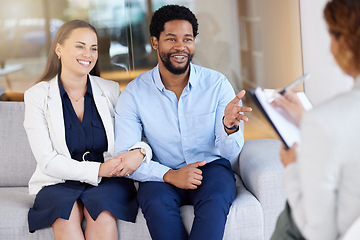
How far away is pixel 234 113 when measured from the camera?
215 centimetres

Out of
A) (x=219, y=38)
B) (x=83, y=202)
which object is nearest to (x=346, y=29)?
(x=83, y=202)

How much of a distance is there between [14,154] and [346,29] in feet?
7.24

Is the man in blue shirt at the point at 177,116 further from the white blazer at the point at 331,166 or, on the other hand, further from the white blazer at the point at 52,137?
the white blazer at the point at 331,166

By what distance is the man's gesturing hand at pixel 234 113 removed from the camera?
2.11 m

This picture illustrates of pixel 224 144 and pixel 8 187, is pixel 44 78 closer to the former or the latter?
pixel 8 187

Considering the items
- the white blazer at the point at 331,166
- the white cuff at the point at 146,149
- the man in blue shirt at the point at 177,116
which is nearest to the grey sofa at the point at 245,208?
the man in blue shirt at the point at 177,116

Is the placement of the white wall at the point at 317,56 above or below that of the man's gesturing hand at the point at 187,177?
above

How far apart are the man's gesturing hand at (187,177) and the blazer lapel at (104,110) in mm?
381

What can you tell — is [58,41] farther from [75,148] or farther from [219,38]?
[219,38]

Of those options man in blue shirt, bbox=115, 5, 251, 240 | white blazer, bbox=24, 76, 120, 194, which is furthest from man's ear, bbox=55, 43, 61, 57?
man in blue shirt, bbox=115, 5, 251, 240

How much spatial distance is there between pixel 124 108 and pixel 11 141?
2.55 ft

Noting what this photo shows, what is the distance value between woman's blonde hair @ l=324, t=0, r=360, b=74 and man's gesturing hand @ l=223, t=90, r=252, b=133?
0.95 m

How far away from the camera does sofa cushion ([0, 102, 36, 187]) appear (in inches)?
110

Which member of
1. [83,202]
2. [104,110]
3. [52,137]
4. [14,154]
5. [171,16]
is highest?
[171,16]
